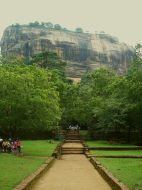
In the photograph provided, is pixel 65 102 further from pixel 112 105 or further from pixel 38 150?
pixel 38 150

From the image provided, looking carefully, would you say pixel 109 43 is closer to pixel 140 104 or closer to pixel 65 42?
pixel 65 42

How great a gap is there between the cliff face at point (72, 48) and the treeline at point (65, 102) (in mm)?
34682

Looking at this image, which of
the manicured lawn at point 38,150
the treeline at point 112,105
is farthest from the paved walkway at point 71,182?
the treeline at point 112,105

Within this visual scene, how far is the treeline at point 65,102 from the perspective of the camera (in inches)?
1377

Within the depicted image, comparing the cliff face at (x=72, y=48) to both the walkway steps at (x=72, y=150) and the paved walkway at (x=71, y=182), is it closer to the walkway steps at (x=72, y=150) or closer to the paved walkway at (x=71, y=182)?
the walkway steps at (x=72, y=150)

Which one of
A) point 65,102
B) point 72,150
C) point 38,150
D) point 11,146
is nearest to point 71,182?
point 11,146

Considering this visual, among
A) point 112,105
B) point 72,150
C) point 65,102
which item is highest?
point 65,102

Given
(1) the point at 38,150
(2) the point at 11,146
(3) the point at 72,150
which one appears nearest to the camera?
(2) the point at 11,146

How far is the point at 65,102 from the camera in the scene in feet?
219

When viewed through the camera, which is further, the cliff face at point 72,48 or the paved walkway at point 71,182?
the cliff face at point 72,48

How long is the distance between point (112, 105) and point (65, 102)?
14666 millimetres

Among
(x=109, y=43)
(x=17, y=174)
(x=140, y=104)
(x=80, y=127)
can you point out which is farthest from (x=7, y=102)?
(x=109, y=43)

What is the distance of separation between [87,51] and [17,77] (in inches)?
3688

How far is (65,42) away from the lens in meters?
→ 126
